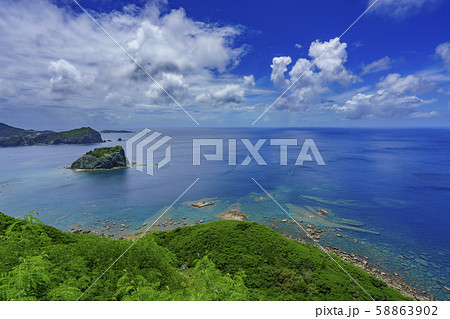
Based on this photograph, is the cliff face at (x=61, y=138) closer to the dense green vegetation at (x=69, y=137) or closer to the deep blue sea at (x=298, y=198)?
the dense green vegetation at (x=69, y=137)

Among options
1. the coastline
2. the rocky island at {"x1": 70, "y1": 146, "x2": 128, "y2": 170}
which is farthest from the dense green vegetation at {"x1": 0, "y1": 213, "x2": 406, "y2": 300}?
the rocky island at {"x1": 70, "y1": 146, "x2": 128, "y2": 170}

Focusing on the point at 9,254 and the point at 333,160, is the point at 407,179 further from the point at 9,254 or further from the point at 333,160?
the point at 9,254

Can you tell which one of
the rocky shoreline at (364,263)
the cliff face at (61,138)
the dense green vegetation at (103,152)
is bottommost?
the rocky shoreline at (364,263)

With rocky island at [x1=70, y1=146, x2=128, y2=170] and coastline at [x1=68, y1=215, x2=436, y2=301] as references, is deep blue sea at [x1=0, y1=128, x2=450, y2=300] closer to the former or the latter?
coastline at [x1=68, y1=215, x2=436, y2=301]

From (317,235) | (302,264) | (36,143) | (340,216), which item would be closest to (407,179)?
(340,216)

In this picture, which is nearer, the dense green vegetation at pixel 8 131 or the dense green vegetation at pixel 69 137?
the dense green vegetation at pixel 69 137
